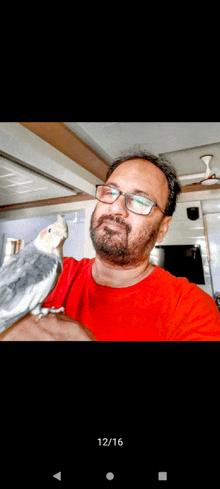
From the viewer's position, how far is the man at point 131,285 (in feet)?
1.47

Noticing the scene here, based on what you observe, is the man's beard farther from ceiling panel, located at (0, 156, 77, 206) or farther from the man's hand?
ceiling panel, located at (0, 156, 77, 206)

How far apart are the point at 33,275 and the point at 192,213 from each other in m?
0.77

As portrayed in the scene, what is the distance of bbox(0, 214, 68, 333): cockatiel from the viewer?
369 millimetres

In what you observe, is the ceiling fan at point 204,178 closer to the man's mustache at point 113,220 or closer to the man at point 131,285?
the man at point 131,285

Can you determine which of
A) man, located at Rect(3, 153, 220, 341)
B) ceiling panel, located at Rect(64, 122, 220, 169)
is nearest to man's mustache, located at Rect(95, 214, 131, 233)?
man, located at Rect(3, 153, 220, 341)

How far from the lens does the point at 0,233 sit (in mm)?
626

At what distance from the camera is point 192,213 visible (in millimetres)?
932
